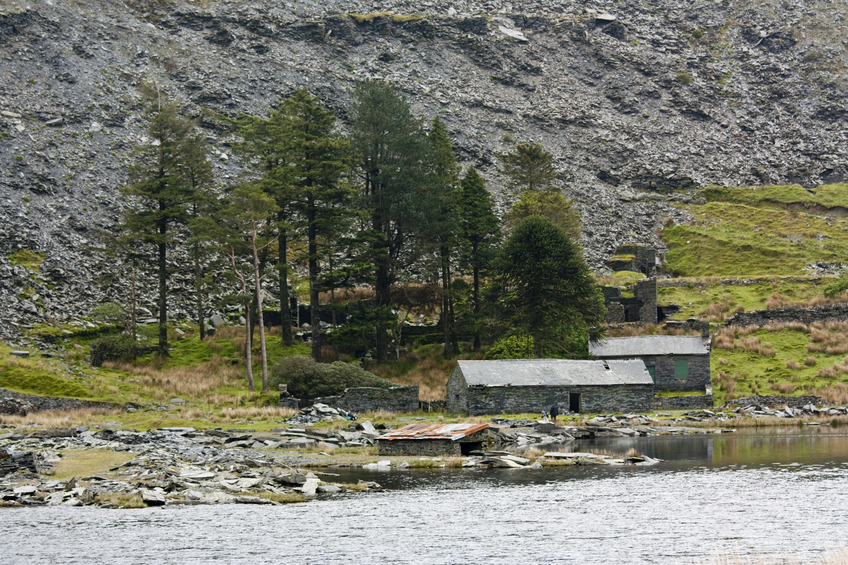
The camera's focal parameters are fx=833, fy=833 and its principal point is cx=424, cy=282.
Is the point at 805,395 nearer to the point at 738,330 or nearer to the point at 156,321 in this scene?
the point at 738,330

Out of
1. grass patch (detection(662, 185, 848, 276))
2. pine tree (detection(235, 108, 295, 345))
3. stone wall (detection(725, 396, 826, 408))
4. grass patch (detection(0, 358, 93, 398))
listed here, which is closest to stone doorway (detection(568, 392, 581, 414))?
stone wall (detection(725, 396, 826, 408))

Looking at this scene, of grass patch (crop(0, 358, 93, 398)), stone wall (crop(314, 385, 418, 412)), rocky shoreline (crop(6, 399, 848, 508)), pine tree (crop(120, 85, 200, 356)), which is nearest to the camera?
rocky shoreline (crop(6, 399, 848, 508))

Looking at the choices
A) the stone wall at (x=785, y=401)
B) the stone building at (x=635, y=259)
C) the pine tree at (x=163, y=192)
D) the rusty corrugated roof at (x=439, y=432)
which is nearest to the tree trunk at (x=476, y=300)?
the stone wall at (x=785, y=401)

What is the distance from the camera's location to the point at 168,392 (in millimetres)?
50375

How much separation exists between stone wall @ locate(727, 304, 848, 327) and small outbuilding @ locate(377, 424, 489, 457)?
36595 millimetres

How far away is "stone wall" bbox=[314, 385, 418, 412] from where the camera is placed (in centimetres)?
4731

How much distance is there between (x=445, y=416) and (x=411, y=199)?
19.1m

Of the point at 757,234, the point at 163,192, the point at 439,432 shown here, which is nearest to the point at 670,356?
the point at 439,432

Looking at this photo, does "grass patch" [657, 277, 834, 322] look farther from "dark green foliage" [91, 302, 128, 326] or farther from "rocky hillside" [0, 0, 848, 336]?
"dark green foliage" [91, 302, 128, 326]

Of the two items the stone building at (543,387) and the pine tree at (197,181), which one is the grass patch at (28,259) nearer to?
the pine tree at (197,181)

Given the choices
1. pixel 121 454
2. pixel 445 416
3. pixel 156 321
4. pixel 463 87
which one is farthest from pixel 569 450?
pixel 463 87

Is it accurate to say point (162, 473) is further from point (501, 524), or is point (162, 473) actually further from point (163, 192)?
point (163, 192)

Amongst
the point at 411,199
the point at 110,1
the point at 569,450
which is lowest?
the point at 569,450

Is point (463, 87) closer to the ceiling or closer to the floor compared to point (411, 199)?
closer to the ceiling
